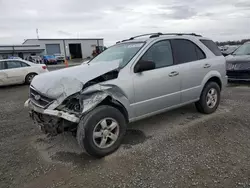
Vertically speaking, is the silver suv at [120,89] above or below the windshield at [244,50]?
below

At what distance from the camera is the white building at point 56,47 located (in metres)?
41.0

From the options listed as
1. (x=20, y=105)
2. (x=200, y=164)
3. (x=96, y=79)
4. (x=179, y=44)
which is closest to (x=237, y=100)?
(x=179, y=44)

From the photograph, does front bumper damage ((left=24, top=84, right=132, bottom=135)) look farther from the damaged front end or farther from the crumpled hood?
the crumpled hood

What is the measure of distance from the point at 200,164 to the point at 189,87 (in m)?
1.86

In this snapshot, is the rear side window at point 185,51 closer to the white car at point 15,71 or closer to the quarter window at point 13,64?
the white car at point 15,71

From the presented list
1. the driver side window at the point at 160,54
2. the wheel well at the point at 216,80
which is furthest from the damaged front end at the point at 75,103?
the wheel well at the point at 216,80

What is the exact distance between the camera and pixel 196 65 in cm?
453

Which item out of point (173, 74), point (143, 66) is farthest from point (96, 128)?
point (173, 74)

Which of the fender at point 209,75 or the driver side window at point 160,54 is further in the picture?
the fender at point 209,75

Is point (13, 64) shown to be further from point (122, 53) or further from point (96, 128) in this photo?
point (96, 128)

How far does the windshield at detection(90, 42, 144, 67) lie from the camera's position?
12.5ft

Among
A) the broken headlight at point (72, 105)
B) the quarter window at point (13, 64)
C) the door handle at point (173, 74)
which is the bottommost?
the broken headlight at point (72, 105)

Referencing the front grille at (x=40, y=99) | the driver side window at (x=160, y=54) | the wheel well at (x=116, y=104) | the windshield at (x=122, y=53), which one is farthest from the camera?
the driver side window at (x=160, y=54)

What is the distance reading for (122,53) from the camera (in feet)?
13.5
